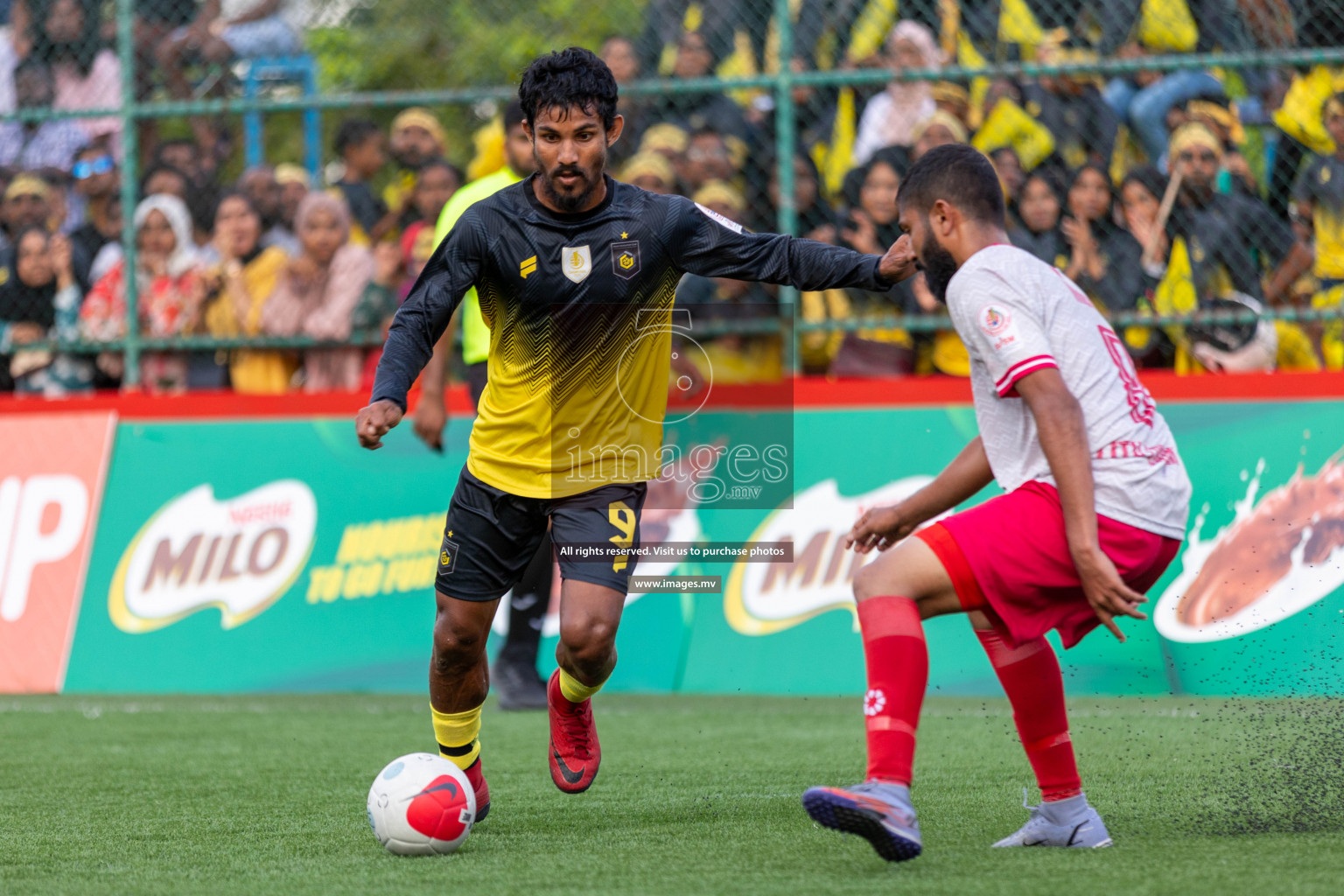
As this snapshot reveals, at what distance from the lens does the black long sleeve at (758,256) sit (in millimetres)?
4465

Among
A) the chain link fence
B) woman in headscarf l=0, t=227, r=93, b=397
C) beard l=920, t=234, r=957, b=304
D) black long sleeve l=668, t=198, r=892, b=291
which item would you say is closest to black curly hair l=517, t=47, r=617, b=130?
black long sleeve l=668, t=198, r=892, b=291

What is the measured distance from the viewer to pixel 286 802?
4926mm

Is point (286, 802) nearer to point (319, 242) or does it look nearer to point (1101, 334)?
point (1101, 334)

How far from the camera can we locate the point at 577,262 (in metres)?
4.59

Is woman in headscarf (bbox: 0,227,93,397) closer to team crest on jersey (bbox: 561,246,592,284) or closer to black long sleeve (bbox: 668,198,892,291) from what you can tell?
team crest on jersey (bbox: 561,246,592,284)

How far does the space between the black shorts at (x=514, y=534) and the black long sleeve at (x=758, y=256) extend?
29.3 inches

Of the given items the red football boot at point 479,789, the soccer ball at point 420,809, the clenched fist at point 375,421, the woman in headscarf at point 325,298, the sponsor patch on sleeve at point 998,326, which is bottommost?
the red football boot at point 479,789

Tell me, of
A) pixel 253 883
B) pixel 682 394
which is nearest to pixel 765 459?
pixel 682 394

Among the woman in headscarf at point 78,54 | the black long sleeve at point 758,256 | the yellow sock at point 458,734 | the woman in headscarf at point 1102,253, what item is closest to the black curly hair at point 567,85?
the black long sleeve at point 758,256

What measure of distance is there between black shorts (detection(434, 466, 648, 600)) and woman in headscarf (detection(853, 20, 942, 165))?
3990 mm

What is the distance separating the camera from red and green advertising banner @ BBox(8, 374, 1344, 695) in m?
6.88

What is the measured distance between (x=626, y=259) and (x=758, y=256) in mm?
397

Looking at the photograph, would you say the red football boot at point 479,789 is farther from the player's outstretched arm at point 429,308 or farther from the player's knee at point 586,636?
the player's outstretched arm at point 429,308

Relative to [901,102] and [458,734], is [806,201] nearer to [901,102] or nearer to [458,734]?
[901,102]
